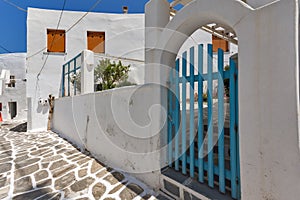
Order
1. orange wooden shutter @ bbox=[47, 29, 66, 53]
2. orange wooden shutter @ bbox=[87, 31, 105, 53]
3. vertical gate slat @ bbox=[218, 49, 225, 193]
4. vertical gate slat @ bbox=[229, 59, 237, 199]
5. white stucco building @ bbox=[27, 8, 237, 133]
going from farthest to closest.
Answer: orange wooden shutter @ bbox=[87, 31, 105, 53]
orange wooden shutter @ bbox=[47, 29, 66, 53]
white stucco building @ bbox=[27, 8, 237, 133]
vertical gate slat @ bbox=[218, 49, 225, 193]
vertical gate slat @ bbox=[229, 59, 237, 199]

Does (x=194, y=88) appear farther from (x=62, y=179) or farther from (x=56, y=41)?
(x=56, y=41)

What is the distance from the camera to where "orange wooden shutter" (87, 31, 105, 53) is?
13.0 metres

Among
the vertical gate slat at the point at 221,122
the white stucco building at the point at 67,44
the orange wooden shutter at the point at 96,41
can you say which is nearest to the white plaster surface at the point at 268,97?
the vertical gate slat at the point at 221,122

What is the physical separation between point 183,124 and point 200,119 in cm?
35

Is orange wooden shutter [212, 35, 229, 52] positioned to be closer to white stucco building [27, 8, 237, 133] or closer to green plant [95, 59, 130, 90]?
white stucco building [27, 8, 237, 133]

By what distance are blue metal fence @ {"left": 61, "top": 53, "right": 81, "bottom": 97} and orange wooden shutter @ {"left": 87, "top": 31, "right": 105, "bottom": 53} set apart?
11.6ft

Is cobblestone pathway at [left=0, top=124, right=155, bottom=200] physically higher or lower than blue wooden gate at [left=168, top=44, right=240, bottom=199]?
lower

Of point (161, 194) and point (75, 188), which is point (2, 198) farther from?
point (161, 194)

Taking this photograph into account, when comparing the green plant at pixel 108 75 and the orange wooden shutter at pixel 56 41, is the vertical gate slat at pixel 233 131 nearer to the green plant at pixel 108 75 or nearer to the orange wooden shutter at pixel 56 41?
the green plant at pixel 108 75

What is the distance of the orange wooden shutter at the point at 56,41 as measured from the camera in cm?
1218

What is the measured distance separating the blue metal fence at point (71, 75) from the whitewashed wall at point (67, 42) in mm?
2058

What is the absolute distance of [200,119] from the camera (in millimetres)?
2658

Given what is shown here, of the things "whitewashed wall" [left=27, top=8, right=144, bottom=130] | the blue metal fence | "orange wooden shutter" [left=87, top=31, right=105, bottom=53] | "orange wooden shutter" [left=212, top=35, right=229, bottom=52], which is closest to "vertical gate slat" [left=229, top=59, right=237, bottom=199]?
the blue metal fence

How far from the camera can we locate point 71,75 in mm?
9586
